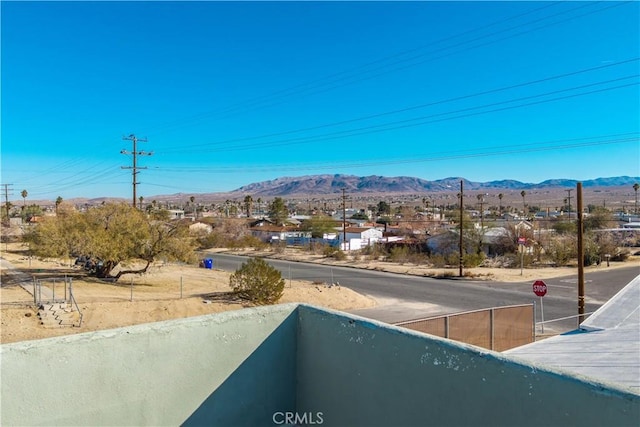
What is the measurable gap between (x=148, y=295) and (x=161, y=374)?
1115 inches

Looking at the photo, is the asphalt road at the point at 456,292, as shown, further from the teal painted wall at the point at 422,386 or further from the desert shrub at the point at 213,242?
the desert shrub at the point at 213,242

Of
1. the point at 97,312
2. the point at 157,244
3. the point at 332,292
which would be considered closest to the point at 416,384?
the point at 97,312

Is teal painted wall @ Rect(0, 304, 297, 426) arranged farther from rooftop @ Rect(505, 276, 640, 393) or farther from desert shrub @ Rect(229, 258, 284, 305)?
desert shrub @ Rect(229, 258, 284, 305)

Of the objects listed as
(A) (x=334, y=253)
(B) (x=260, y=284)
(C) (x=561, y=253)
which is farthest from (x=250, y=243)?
(B) (x=260, y=284)

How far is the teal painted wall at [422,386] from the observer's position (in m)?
3.29

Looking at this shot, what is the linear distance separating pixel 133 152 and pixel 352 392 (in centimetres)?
4898

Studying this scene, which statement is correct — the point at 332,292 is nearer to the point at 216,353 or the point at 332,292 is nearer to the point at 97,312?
the point at 97,312

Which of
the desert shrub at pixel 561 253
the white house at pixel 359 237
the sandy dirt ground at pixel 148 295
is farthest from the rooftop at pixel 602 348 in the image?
the white house at pixel 359 237

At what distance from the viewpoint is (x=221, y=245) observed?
2977 inches

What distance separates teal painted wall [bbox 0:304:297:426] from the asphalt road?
21401 millimetres

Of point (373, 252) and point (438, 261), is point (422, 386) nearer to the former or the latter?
point (438, 261)

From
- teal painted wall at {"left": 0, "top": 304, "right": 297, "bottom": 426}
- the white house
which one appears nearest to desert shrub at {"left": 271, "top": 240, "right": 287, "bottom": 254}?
the white house

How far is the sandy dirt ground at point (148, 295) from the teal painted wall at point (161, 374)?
18051 mm

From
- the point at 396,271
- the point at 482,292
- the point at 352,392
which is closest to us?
the point at 352,392
